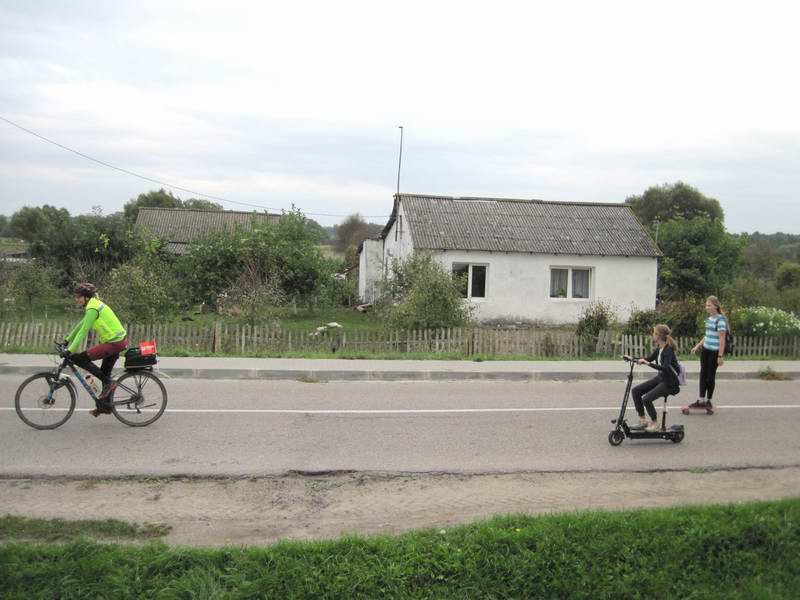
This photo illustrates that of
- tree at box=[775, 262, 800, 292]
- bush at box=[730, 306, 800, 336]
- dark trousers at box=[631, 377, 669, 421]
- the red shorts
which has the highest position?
tree at box=[775, 262, 800, 292]

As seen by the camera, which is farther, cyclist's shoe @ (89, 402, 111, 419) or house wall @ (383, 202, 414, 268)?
house wall @ (383, 202, 414, 268)

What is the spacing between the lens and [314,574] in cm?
457

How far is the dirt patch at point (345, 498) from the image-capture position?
555 centimetres

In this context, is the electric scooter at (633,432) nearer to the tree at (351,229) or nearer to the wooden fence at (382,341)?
the wooden fence at (382,341)

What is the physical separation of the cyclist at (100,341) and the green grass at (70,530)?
3145mm

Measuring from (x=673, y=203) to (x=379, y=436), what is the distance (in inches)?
2571

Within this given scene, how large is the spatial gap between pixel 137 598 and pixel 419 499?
101 inches

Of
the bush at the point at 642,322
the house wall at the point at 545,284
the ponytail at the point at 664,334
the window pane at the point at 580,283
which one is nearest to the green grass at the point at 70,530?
the ponytail at the point at 664,334

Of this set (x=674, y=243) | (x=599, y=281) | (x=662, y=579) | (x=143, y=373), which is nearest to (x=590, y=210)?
(x=599, y=281)

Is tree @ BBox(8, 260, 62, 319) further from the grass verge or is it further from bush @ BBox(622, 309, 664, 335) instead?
the grass verge

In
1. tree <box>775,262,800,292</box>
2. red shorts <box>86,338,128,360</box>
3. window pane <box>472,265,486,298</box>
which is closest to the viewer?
red shorts <box>86,338,128,360</box>

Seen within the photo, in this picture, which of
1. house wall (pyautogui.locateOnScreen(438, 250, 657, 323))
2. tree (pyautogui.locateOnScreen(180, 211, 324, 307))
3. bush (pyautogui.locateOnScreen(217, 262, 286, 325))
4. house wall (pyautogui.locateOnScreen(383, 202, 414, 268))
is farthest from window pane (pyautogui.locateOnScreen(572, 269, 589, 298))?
bush (pyautogui.locateOnScreen(217, 262, 286, 325))

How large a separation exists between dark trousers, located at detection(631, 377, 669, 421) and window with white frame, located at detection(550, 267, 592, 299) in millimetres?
18688

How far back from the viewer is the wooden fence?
15.3m
